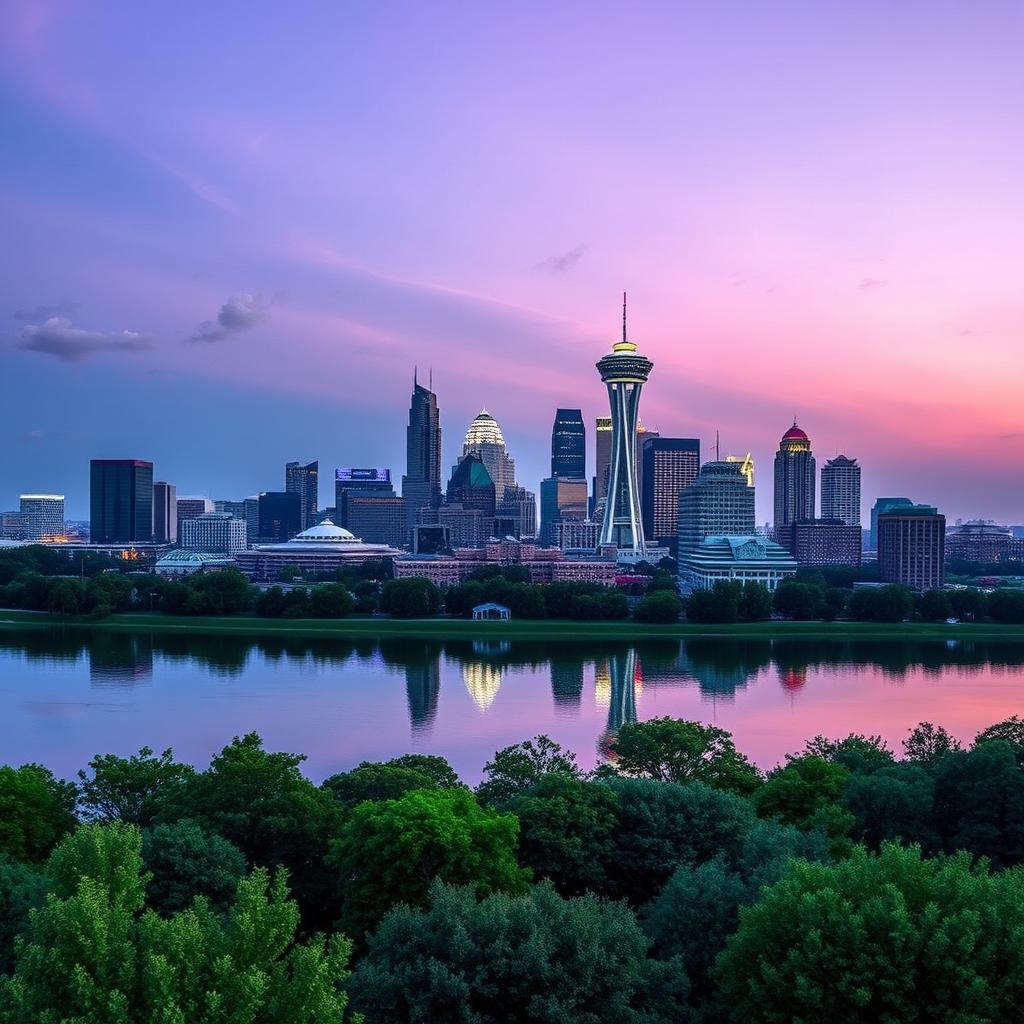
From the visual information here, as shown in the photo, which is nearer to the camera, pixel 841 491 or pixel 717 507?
pixel 717 507

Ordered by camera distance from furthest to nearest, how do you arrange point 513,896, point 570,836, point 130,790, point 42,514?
point 42,514 → point 130,790 → point 570,836 → point 513,896

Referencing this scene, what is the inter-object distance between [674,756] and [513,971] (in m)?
8.85

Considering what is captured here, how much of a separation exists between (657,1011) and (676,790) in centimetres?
470

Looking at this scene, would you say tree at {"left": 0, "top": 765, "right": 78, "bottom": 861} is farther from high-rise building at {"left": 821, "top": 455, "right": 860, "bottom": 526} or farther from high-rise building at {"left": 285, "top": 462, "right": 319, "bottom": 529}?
high-rise building at {"left": 285, "top": 462, "right": 319, "bottom": 529}

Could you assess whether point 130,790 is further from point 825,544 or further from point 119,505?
point 119,505

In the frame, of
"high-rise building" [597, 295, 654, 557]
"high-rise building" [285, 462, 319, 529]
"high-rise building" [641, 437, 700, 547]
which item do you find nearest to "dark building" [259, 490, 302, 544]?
"high-rise building" [285, 462, 319, 529]

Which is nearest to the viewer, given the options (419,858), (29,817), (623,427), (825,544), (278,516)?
(419,858)

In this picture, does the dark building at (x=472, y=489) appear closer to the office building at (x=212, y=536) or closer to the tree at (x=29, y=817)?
the office building at (x=212, y=536)

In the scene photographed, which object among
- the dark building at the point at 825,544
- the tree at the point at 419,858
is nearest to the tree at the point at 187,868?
the tree at the point at 419,858

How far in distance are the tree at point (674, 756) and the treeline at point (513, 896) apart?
10 cm

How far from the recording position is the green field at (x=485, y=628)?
46.1 metres

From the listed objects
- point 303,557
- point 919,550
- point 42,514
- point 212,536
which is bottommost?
point 303,557

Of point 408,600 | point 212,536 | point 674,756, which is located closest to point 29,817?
point 674,756

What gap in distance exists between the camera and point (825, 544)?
105 metres
